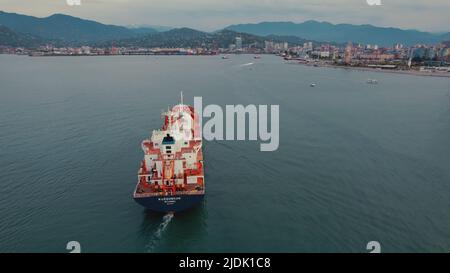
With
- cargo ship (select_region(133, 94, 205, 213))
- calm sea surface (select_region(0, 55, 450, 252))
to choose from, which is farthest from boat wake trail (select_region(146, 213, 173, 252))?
cargo ship (select_region(133, 94, 205, 213))

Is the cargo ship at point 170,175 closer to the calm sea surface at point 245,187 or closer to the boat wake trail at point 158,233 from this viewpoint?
the boat wake trail at point 158,233

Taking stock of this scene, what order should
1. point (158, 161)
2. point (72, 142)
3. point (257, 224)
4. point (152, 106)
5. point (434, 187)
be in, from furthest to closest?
point (152, 106)
point (72, 142)
point (434, 187)
point (158, 161)
point (257, 224)

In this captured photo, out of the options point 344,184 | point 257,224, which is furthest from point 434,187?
point 257,224

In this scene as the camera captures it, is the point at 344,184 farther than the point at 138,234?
Yes

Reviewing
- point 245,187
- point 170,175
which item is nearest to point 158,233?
point 170,175

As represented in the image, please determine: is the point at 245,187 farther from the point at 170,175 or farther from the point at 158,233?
the point at 158,233

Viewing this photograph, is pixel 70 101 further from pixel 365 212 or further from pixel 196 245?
pixel 365 212
